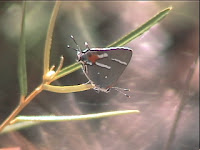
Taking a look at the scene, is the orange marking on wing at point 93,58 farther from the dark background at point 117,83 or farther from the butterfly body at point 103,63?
the dark background at point 117,83

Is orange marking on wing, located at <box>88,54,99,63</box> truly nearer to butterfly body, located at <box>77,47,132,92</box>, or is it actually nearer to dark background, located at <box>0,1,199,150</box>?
butterfly body, located at <box>77,47,132,92</box>

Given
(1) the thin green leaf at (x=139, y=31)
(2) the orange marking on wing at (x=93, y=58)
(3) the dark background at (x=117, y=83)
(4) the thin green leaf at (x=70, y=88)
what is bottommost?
(4) the thin green leaf at (x=70, y=88)

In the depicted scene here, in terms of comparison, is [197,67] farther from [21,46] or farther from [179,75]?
[21,46]

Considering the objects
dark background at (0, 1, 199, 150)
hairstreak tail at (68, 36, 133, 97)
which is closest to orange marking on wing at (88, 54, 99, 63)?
hairstreak tail at (68, 36, 133, 97)

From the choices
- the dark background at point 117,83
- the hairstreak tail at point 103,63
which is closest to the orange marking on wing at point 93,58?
the hairstreak tail at point 103,63

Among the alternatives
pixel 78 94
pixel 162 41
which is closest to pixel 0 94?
pixel 78 94

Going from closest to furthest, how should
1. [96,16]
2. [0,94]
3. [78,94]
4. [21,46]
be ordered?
1. [21,46]
2. [0,94]
3. [78,94]
4. [96,16]
